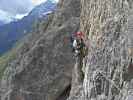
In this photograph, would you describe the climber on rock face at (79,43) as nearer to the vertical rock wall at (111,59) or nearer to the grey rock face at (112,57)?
the grey rock face at (112,57)

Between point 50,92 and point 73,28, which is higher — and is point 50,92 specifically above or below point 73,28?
below

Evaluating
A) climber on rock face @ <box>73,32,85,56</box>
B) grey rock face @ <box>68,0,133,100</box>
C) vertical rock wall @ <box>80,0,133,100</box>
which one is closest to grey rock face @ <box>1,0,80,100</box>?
climber on rock face @ <box>73,32,85,56</box>

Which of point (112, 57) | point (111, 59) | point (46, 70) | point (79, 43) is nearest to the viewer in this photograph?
point (112, 57)

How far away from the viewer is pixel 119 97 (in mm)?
21969

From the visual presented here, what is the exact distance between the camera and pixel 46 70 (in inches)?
2029

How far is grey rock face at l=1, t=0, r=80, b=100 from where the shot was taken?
161ft

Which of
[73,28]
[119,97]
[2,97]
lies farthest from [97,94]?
[2,97]

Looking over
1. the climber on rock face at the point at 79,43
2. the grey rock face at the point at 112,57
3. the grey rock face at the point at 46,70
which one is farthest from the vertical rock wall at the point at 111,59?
the grey rock face at the point at 46,70

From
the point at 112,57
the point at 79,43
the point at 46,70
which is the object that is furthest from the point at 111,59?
the point at 46,70

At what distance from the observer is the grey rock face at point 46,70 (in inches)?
1937

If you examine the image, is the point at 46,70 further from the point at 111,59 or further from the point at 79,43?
the point at 111,59

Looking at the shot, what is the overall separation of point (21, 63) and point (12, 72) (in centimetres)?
181

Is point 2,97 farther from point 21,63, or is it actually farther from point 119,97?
point 119,97

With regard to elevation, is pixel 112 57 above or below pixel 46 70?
above
